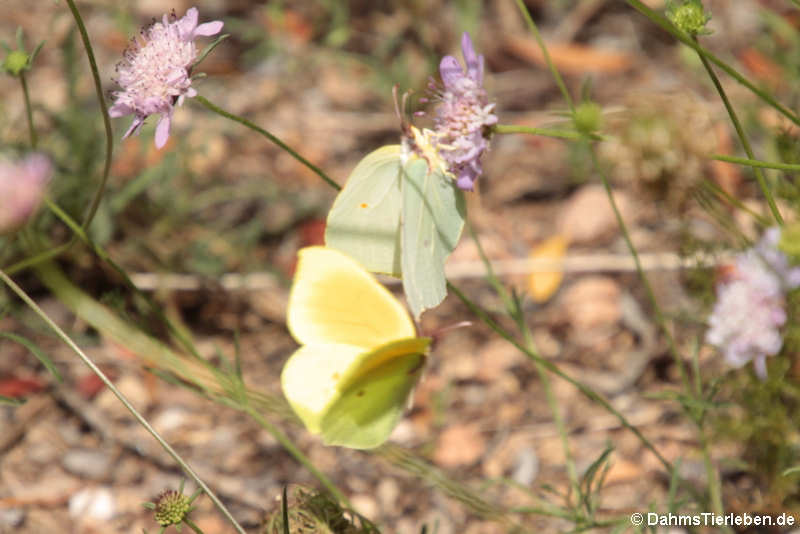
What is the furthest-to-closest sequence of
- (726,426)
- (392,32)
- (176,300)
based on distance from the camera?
(392,32), (176,300), (726,426)

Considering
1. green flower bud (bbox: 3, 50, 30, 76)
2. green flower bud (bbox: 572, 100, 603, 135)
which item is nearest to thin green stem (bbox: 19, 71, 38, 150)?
green flower bud (bbox: 3, 50, 30, 76)

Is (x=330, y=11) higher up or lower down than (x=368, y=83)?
higher up

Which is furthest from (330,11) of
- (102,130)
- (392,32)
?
(102,130)

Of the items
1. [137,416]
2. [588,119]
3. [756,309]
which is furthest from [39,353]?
[756,309]

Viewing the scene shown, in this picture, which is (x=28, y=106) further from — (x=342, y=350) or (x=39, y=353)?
(x=342, y=350)

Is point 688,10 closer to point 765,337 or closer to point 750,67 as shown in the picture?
point 765,337

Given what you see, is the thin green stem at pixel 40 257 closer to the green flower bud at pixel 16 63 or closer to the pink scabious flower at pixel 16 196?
the pink scabious flower at pixel 16 196

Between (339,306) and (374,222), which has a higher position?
(374,222)

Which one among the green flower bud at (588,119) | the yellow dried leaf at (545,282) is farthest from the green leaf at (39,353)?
A: the yellow dried leaf at (545,282)
